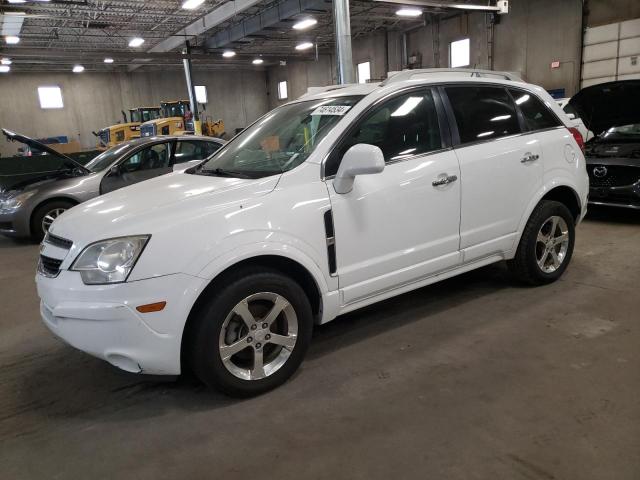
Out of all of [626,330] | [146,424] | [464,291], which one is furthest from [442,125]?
[146,424]

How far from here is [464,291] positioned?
3.98m

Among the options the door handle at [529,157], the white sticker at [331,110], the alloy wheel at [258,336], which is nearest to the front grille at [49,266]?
the alloy wheel at [258,336]

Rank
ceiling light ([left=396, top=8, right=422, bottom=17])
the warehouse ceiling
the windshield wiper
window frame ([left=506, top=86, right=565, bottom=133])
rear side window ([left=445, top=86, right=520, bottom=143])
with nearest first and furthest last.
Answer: the windshield wiper < rear side window ([left=445, top=86, right=520, bottom=143]) < window frame ([left=506, top=86, right=565, bottom=133]) < the warehouse ceiling < ceiling light ([left=396, top=8, right=422, bottom=17])

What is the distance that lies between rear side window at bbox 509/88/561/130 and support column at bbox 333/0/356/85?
4.53m

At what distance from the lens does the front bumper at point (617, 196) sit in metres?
5.75

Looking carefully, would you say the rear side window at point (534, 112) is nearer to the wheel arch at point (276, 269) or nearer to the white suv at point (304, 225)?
the white suv at point (304, 225)

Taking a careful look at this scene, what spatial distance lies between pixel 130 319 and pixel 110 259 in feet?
1.00

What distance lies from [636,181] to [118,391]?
602 cm

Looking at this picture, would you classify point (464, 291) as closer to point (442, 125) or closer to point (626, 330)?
point (626, 330)

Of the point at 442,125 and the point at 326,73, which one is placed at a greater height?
the point at 326,73

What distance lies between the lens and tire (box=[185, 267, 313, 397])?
2.38 metres

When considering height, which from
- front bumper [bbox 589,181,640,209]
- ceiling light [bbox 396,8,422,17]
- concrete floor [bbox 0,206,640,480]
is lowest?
concrete floor [bbox 0,206,640,480]

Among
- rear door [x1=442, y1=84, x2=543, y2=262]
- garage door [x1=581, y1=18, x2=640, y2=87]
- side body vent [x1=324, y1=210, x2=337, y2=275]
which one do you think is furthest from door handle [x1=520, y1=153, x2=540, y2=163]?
garage door [x1=581, y1=18, x2=640, y2=87]

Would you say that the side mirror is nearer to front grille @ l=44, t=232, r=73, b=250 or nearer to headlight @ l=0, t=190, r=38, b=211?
front grille @ l=44, t=232, r=73, b=250
